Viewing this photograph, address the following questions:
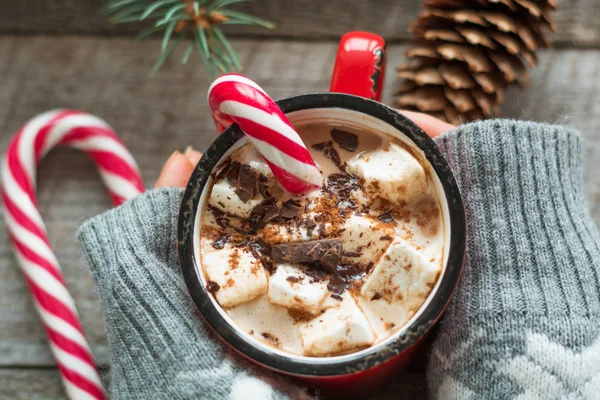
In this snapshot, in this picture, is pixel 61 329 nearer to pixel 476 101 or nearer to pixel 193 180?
pixel 193 180

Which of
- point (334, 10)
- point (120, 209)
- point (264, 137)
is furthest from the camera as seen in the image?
point (334, 10)

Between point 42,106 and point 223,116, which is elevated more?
point 223,116

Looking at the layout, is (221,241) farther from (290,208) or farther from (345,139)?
(345,139)

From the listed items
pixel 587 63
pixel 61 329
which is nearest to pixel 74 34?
pixel 61 329

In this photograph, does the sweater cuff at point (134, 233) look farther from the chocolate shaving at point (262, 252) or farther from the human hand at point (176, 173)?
the chocolate shaving at point (262, 252)

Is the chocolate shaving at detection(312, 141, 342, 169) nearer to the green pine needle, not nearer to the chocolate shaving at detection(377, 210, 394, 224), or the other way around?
the chocolate shaving at detection(377, 210, 394, 224)

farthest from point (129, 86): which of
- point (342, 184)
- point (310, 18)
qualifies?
point (342, 184)

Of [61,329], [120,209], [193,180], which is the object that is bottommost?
[61,329]

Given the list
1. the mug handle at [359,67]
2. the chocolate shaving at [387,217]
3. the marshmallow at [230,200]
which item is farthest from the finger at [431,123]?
the marshmallow at [230,200]
